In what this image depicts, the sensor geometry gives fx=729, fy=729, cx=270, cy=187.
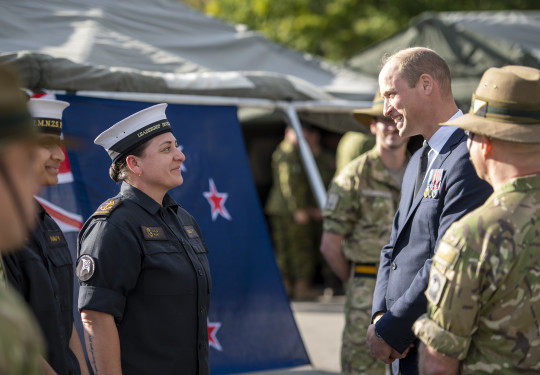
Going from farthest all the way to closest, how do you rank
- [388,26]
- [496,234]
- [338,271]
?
[388,26]
[338,271]
[496,234]

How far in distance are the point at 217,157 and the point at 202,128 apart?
0.24 meters

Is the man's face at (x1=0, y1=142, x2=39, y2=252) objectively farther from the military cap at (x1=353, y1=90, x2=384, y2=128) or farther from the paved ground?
the paved ground

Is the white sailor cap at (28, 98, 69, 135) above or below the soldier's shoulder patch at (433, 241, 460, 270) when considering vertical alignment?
above

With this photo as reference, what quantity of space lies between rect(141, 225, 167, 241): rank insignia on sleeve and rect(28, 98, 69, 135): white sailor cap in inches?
34.7

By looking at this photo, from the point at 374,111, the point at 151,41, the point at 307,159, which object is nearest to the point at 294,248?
the point at 307,159

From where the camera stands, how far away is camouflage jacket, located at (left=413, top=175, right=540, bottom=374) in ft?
7.37

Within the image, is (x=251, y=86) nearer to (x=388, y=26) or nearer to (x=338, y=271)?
(x=338, y=271)

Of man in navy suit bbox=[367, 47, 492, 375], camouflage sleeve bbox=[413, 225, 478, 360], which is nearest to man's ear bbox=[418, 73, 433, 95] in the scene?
man in navy suit bbox=[367, 47, 492, 375]

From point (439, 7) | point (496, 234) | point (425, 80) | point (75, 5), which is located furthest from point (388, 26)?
point (496, 234)

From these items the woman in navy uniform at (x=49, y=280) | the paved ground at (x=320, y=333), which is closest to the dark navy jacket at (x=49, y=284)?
the woman in navy uniform at (x=49, y=280)

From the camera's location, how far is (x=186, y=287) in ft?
10.3

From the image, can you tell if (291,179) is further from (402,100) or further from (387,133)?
(402,100)

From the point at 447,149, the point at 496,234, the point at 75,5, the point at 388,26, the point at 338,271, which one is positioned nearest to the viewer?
the point at 496,234

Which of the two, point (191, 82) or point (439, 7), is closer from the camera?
point (191, 82)
